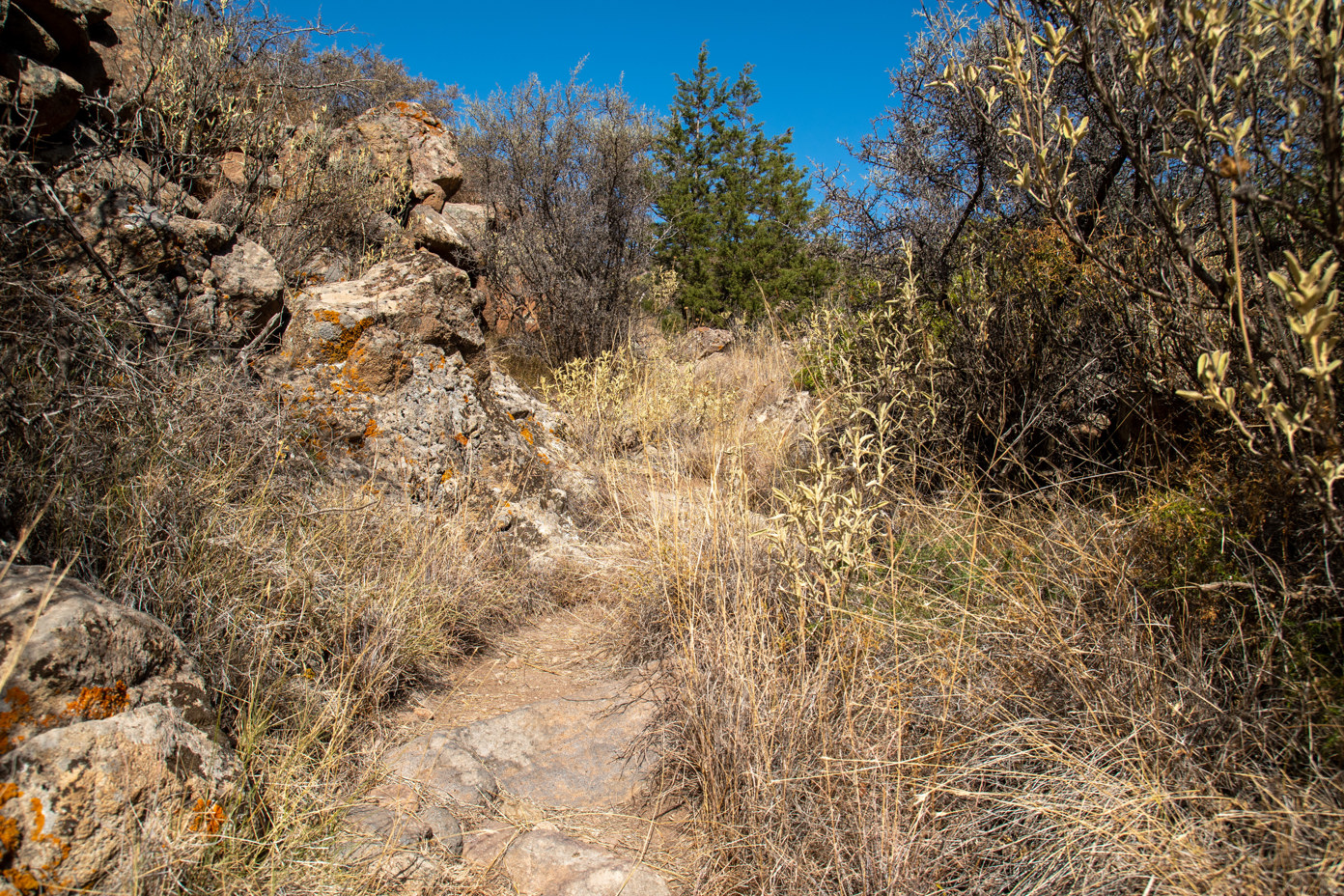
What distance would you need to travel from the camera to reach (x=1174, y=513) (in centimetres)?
199

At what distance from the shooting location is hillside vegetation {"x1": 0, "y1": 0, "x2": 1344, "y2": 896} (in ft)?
4.72

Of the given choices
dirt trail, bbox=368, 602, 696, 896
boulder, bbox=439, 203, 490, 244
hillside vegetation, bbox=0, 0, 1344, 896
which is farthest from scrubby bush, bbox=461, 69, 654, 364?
dirt trail, bbox=368, 602, 696, 896

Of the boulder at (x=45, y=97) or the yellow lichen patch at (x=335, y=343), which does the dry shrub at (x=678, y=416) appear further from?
the boulder at (x=45, y=97)

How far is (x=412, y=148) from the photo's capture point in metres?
7.84

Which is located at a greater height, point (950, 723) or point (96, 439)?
point (96, 439)

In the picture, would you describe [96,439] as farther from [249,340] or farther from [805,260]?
[805,260]

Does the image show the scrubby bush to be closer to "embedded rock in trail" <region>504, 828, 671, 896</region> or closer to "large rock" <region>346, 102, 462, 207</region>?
"large rock" <region>346, 102, 462, 207</region>

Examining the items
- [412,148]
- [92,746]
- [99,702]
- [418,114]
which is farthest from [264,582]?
[418,114]

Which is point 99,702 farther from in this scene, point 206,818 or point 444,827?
point 444,827

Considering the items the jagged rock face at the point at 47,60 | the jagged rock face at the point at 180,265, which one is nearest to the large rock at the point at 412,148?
the jagged rock face at the point at 47,60

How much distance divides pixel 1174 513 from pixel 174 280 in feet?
12.8

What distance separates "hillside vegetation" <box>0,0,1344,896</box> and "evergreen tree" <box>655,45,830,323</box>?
5614 millimetres

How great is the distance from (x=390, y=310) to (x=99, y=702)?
A: 261 centimetres

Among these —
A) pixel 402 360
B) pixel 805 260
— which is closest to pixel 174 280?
pixel 402 360
